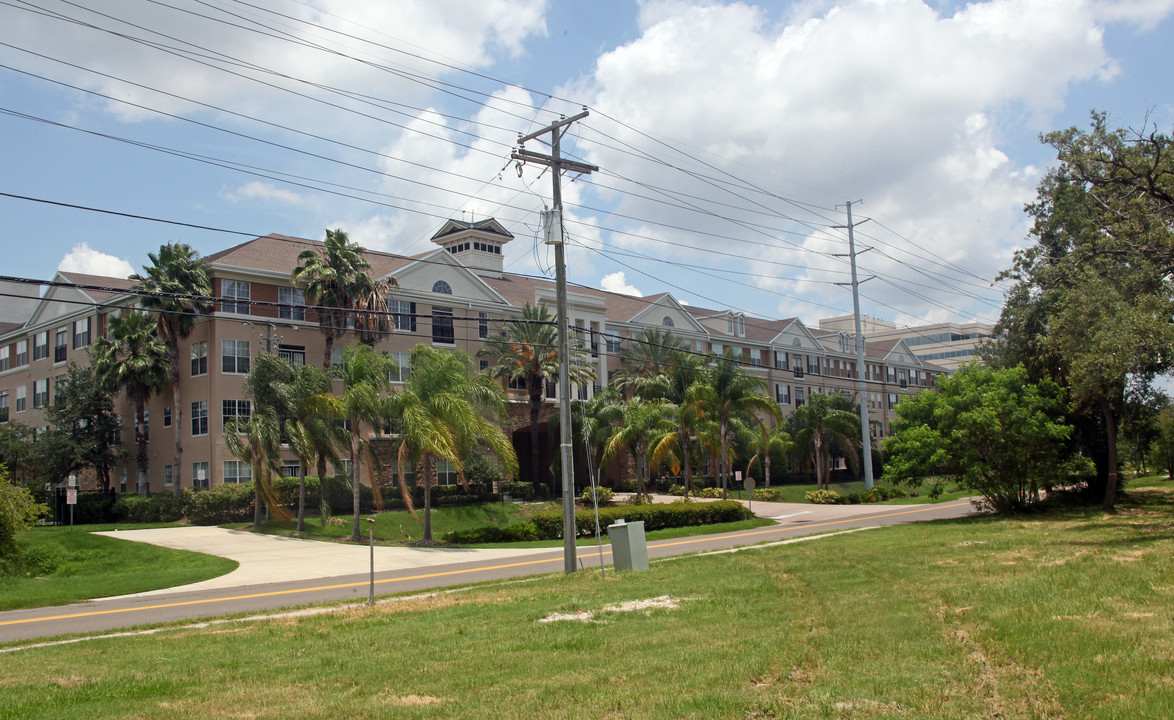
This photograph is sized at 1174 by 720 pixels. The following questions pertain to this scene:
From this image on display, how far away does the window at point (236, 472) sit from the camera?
140ft

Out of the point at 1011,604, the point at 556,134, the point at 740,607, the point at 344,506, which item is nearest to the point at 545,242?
the point at 556,134

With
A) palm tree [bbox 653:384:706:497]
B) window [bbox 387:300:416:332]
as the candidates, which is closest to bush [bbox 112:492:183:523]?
window [bbox 387:300:416:332]

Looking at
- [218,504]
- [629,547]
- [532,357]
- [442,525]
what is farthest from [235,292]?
[629,547]

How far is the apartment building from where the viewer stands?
43156mm

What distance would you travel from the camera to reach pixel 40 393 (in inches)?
2083

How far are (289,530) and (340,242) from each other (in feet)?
47.6

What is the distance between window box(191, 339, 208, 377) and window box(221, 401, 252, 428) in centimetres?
197

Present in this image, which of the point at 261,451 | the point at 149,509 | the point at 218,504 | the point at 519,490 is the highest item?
the point at 261,451

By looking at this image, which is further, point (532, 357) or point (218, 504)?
point (532, 357)

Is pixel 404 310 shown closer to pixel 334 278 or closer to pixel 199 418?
pixel 334 278

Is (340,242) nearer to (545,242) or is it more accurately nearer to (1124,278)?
(545,242)

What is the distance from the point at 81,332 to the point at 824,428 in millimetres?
46286

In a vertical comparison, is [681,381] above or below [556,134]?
below

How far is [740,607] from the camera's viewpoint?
12.6 m
